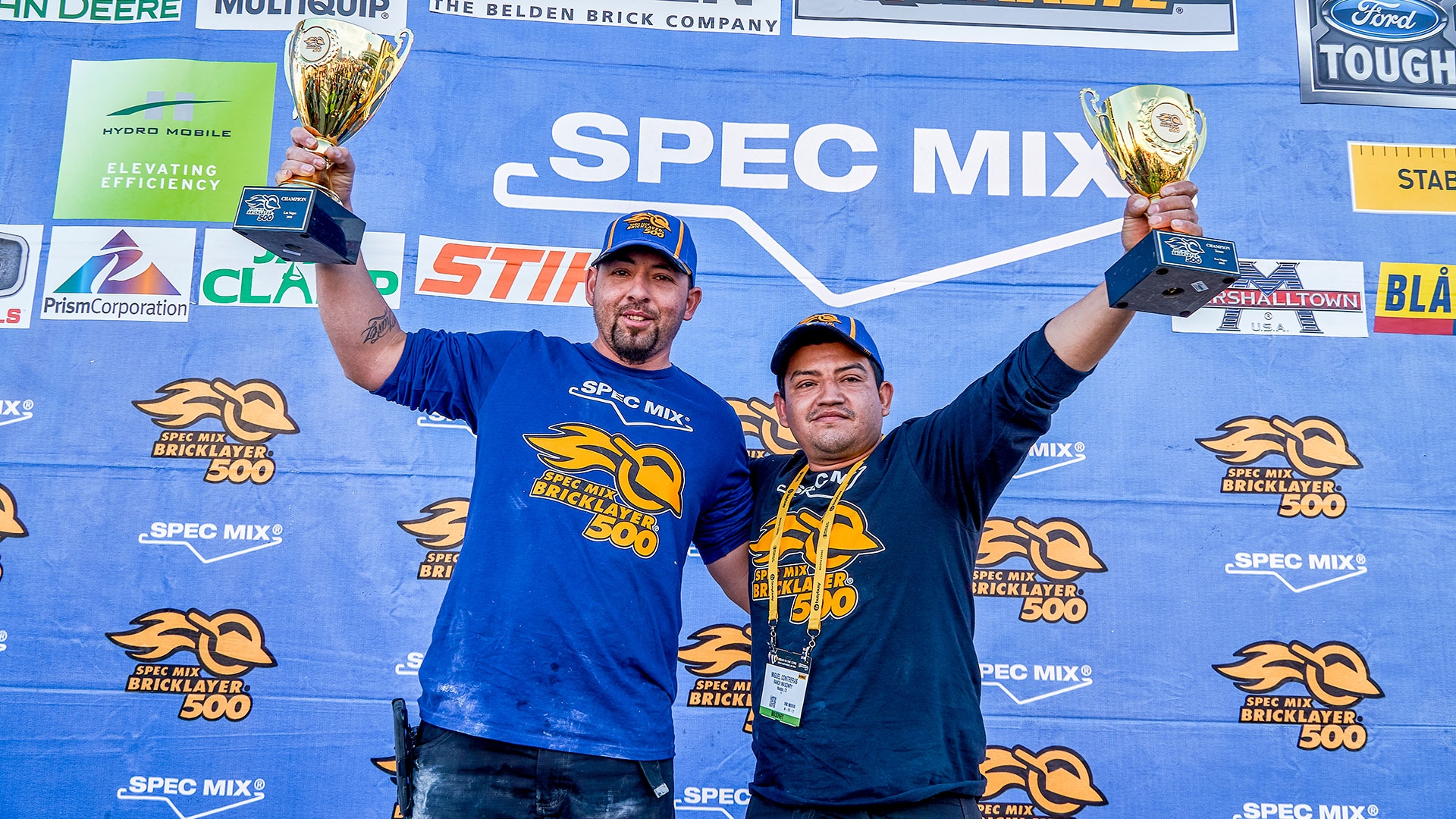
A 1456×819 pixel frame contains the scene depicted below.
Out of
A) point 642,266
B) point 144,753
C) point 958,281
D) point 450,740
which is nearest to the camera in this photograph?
point 450,740

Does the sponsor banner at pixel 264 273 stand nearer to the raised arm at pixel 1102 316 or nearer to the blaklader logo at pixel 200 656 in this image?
the blaklader logo at pixel 200 656

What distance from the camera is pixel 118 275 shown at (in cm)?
267

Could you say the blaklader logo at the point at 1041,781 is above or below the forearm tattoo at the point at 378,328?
below

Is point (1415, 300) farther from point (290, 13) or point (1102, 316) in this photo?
point (290, 13)

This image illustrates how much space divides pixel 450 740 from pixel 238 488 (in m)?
1.45

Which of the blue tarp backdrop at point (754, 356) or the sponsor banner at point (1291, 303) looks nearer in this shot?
the blue tarp backdrop at point (754, 356)

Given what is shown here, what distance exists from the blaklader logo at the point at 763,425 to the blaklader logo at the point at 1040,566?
1.99 feet

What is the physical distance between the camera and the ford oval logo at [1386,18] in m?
2.92

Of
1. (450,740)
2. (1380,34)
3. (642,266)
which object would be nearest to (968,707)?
(450,740)

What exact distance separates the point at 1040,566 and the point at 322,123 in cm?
202

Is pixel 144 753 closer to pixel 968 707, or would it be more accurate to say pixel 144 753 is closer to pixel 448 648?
pixel 448 648

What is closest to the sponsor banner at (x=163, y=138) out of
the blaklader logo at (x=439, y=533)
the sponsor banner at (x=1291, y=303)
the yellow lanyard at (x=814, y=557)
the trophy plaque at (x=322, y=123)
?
the blaklader logo at (x=439, y=533)

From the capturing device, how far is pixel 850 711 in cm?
151

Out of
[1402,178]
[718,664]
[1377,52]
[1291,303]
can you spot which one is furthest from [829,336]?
[1377,52]
